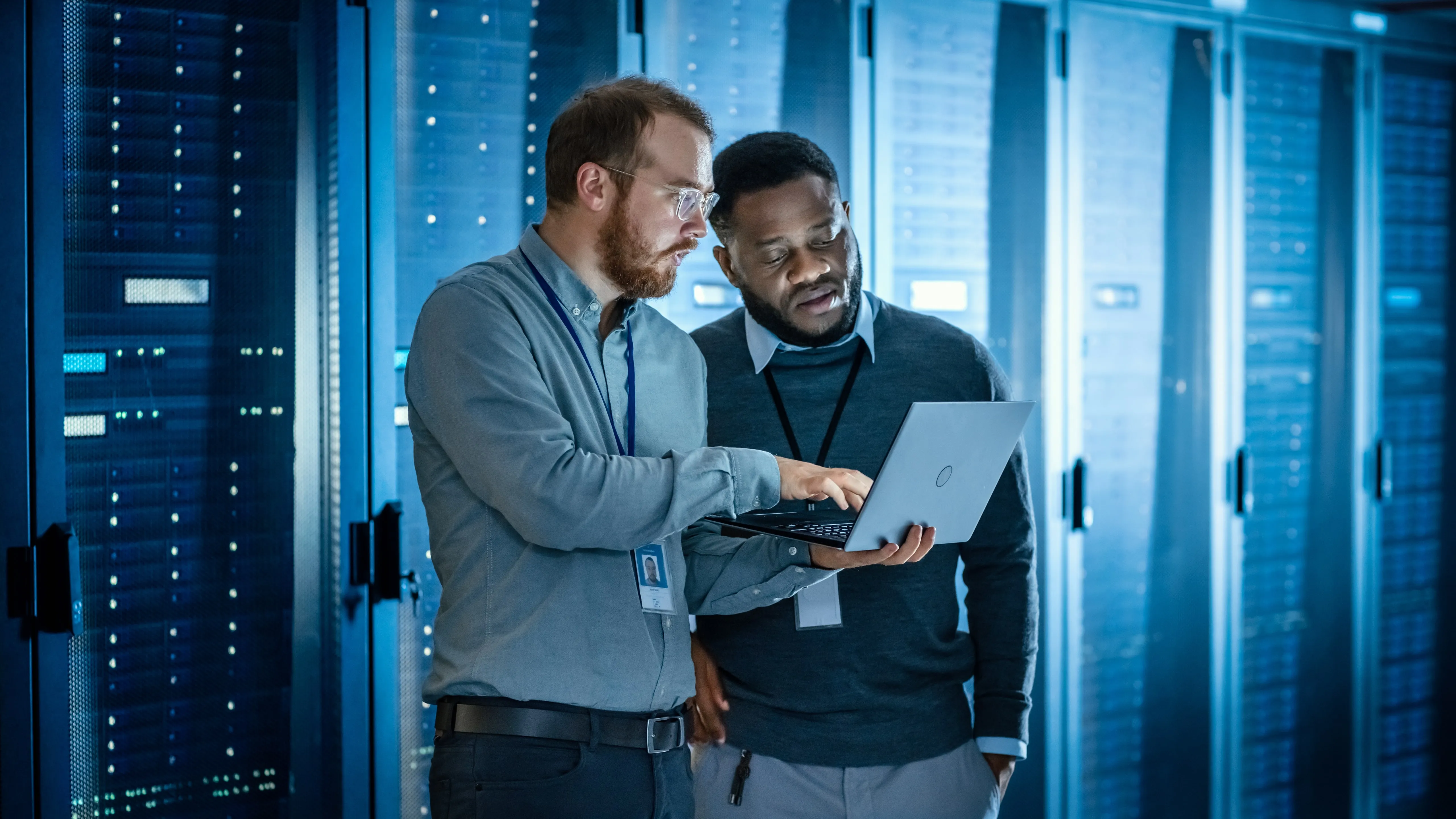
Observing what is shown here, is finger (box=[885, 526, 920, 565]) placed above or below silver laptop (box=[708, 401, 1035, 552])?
below

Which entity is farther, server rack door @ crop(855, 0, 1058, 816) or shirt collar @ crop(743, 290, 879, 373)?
server rack door @ crop(855, 0, 1058, 816)

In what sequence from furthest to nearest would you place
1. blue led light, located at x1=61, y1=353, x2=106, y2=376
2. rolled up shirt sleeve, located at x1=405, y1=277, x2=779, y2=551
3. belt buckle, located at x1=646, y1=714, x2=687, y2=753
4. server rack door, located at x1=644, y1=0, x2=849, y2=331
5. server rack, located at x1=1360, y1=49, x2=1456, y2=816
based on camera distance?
server rack, located at x1=1360, y1=49, x2=1456, y2=816, server rack door, located at x1=644, y1=0, x2=849, y2=331, blue led light, located at x1=61, y1=353, x2=106, y2=376, belt buckle, located at x1=646, y1=714, x2=687, y2=753, rolled up shirt sleeve, located at x1=405, y1=277, x2=779, y2=551

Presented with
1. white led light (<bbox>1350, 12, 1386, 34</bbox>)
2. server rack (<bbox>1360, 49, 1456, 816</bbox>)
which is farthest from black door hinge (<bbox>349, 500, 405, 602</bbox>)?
white led light (<bbox>1350, 12, 1386, 34</bbox>)

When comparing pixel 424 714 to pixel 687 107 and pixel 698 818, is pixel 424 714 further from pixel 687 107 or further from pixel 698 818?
pixel 687 107

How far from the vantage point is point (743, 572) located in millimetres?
1522

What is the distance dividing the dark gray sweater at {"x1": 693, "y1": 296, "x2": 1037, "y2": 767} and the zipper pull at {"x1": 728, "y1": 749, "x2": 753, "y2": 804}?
18 mm

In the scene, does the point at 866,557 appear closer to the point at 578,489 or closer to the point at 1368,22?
the point at 578,489

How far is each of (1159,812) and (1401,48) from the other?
7.58 ft

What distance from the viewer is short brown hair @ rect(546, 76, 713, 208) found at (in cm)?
140

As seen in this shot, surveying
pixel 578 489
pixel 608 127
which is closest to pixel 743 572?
pixel 578 489

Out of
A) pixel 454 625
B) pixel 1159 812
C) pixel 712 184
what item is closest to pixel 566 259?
pixel 712 184

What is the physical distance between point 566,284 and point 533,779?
60cm

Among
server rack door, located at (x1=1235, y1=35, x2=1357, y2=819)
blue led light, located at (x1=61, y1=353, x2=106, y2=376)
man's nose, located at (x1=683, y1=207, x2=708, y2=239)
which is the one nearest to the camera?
man's nose, located at (x1=683, y1=207, x2=708, y2=239)

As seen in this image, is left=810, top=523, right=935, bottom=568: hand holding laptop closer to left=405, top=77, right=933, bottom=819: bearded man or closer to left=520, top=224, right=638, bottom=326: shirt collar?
left=405, top=77, right=933, bottom=819: bearded man
